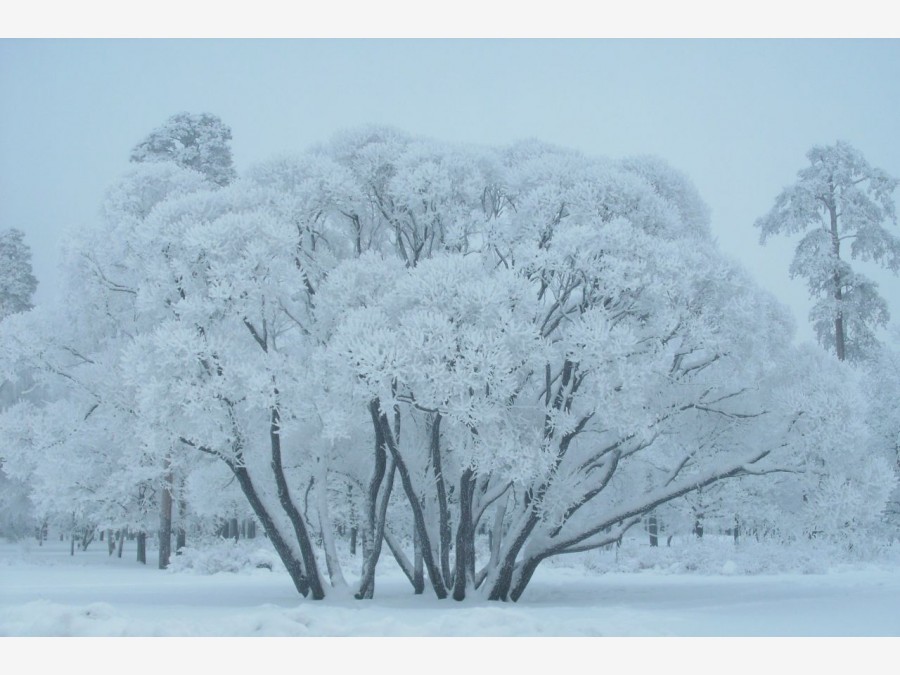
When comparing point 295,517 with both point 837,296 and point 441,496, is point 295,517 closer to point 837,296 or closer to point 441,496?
point 441,496

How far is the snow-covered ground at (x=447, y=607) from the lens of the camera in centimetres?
743

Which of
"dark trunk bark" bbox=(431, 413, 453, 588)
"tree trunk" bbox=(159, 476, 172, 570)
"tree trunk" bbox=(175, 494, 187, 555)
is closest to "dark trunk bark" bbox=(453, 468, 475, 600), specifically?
"dark trunk bark" bbox=(431, 413, 453, 588)

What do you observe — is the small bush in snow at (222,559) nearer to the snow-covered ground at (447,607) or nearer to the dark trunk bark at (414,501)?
the snow-covered ground at (447,607)

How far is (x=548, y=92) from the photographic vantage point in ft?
34.2

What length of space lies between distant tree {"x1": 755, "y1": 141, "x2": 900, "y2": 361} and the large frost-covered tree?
1.11m

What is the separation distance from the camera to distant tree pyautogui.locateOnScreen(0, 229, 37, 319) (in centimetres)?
1126

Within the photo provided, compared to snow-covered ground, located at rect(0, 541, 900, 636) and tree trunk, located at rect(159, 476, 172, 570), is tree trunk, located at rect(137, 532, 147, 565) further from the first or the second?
snow-covered ground, located at rect(0, 541, 900, 636)

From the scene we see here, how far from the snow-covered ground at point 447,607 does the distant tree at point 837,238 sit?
3.38 meters

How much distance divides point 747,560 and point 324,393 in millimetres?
10472

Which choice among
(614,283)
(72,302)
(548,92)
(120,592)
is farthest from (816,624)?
(72,302)

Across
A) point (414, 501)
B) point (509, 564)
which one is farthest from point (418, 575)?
point (414, 501)

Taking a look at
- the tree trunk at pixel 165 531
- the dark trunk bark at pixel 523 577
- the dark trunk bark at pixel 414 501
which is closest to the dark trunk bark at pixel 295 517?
the dark trunk bark at pixel 414 501

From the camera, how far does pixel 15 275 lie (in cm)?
1267

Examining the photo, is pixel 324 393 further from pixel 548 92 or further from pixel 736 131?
pixel 736 131
